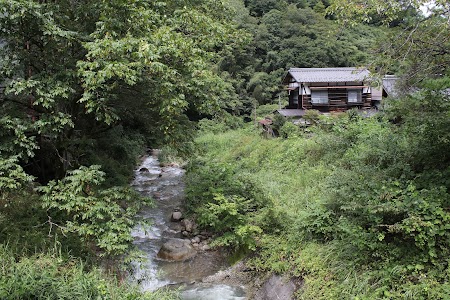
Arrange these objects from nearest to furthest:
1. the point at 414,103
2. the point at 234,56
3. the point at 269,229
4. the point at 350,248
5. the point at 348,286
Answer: the point at 348,286 < the point at 350,248 < the point at 414,103 < the point at 269,229 < the point at 234,56

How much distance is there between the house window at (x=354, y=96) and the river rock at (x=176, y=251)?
22.0 metres

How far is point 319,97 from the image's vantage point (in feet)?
89.9

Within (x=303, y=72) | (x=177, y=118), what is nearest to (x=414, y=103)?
(x=177, y=118)

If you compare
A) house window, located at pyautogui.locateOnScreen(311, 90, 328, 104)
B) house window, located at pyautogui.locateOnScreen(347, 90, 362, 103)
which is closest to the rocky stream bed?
house window, located at pyautogui.locateOnScreen(311, 90, 328, 104)

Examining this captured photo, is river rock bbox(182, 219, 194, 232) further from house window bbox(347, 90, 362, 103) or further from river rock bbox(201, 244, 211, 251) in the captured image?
house window bbox(347, 90, 362, 103)

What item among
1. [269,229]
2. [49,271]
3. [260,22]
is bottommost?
[269,229]

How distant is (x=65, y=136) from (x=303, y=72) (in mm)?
23600

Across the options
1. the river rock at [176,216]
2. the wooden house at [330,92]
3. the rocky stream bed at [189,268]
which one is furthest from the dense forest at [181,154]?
the wooden house at [330,92]

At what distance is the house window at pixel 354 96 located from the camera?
27406mm

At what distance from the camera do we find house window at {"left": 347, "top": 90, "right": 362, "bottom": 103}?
2741 cm

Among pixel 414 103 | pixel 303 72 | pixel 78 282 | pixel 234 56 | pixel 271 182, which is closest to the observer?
pixel 78 282

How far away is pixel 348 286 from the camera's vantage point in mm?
6160

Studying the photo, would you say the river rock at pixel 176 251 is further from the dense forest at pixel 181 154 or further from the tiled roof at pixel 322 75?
the tiled roof at pixel 322 75

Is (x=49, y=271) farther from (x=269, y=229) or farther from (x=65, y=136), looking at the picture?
(x=269, y=229)
